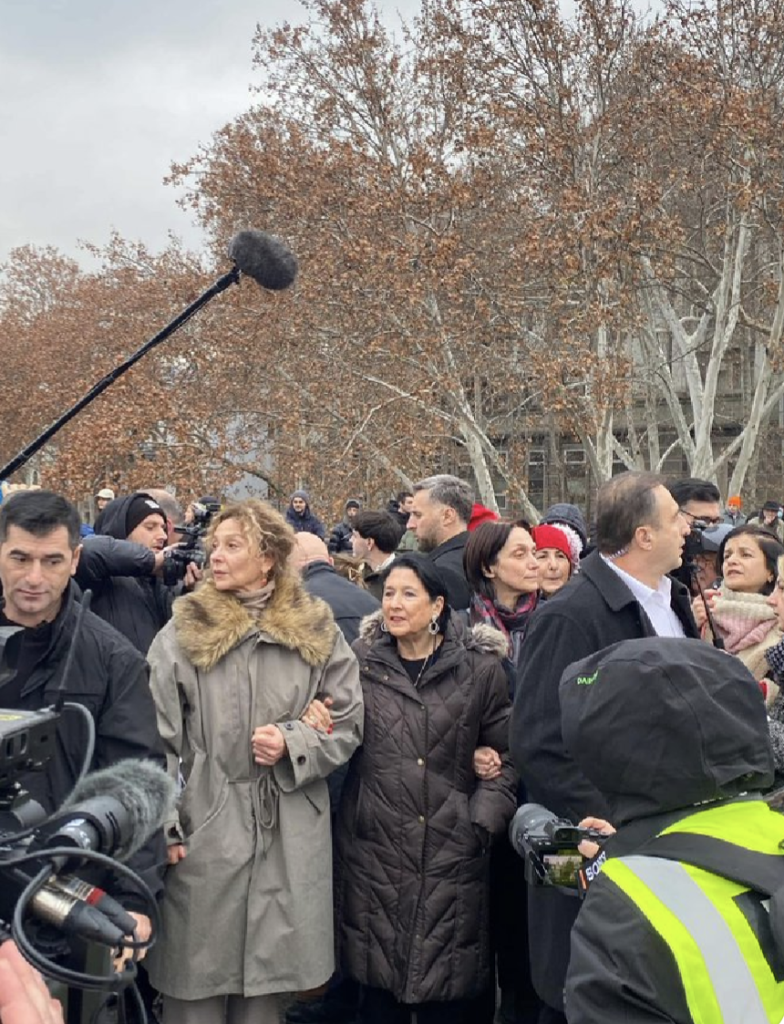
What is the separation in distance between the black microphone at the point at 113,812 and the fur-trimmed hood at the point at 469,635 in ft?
6.32

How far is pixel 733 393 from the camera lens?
28.0 meters

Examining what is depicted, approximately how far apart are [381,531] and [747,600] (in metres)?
2.18

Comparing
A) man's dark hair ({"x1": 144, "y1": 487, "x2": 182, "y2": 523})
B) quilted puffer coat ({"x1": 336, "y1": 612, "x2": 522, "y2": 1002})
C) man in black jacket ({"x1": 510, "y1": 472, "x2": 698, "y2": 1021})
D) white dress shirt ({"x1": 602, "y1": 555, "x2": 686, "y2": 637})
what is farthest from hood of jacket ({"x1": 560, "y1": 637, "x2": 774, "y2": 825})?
man's dark hair ({"x1": 144, "y1": 487, "x2": 182, "y2": 523})

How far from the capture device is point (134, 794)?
203 cm

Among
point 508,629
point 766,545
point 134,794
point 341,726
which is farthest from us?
point 766,545

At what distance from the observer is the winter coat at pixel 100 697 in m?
2.67

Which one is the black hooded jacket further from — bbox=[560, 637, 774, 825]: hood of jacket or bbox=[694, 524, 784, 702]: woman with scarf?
bbox=[560, 637, 774, 825]: hood of jacket

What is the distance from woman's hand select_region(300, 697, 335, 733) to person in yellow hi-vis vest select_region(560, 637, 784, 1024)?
6.25ft

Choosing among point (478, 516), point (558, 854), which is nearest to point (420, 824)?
point (558, 854)

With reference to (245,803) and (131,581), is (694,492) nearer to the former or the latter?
(131,581)

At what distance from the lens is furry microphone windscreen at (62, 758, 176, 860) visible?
1.96 metres

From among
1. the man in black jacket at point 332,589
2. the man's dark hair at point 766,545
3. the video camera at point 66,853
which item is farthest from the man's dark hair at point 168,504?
the video camera at point 66,853

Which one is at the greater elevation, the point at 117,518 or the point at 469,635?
the point at 117,518

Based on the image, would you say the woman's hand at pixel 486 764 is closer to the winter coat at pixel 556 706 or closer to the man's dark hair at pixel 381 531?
the winter coat at pixel 556 706
